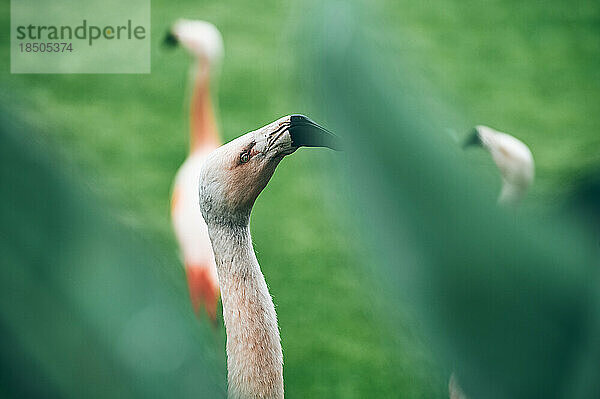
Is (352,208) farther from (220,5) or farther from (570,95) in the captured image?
(220,5)

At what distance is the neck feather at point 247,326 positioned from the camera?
769 mm

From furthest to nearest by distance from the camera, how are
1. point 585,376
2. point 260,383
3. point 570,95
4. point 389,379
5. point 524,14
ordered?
point 524,14, point 570,95, point 389,379, point 260,383, point 585,376

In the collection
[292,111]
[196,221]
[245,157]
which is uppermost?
[245,157]

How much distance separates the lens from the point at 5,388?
17 centimetres

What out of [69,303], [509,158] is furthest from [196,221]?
[69,303]

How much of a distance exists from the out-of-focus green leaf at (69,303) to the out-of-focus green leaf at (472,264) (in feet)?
0.23

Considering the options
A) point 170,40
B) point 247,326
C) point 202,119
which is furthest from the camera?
point 170,40

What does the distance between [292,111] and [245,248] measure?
53.0 inches

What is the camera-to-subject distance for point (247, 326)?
772mm

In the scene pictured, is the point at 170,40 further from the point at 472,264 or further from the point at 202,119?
the point at 472,264

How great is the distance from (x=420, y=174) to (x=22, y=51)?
302 centimetres

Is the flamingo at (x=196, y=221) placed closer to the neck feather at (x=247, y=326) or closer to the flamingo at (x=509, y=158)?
the flamingo at (x=509, y=158)

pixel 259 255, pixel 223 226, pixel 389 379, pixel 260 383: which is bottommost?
pixel 389 379

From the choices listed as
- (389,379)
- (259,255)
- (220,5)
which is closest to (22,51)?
(220,5)
